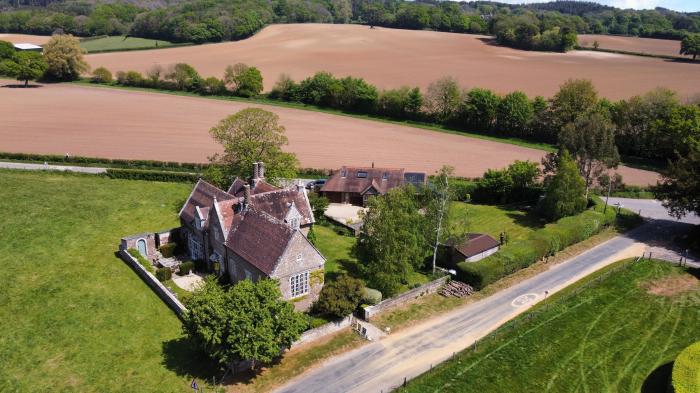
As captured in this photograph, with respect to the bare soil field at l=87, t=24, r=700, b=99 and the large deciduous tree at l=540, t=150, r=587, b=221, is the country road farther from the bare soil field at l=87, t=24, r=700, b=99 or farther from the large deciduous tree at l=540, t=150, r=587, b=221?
the bare soil field at l=87, t=24, r=700, b=99

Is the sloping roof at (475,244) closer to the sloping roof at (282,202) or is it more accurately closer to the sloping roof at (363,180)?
the sloping roof at (282,202)

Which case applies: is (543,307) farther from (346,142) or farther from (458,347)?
(346,142)

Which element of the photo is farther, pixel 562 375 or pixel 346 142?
pixel 346 142

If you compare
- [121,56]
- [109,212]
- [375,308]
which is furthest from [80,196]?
[121,56]

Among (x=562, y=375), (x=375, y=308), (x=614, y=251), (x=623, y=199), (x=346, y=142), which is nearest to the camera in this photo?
(x=562, y=375)

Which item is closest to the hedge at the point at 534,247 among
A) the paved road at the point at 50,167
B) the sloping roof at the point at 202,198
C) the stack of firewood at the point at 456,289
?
the stack of firewood at the point at 456,289

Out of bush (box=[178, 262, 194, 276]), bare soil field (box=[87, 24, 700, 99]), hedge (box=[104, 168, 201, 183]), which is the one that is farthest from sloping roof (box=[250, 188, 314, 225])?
bare soil field (box=[87, 24, 700, 99])

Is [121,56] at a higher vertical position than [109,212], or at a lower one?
higher
